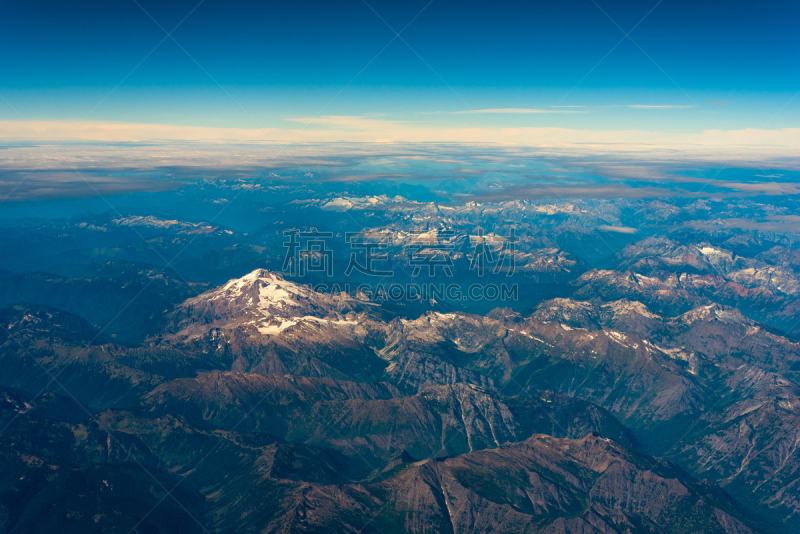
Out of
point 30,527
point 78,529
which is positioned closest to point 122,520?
point 78,529

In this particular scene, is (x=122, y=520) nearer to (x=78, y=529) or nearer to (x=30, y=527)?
(x=78, y=529)
